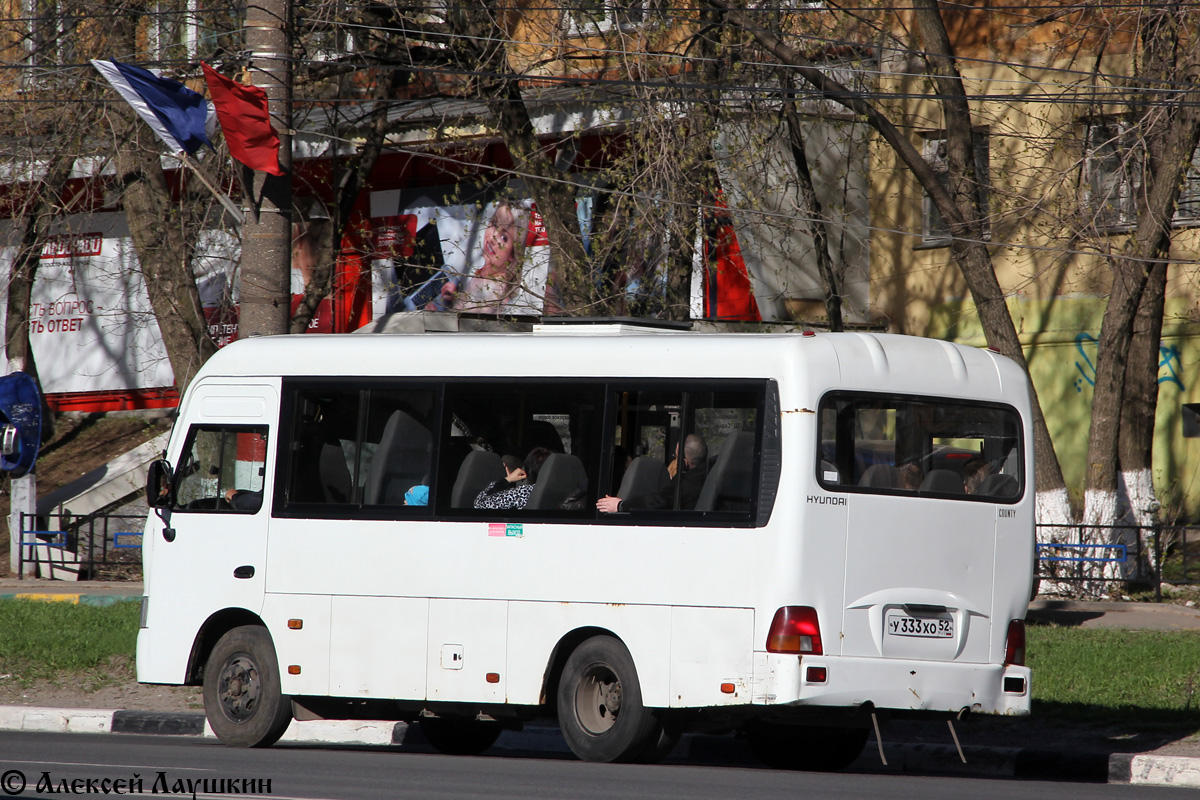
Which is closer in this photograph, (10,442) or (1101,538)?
(1101,538)

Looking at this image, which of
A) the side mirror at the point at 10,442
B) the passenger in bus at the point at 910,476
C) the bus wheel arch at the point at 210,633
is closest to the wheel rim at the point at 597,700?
the passenger in bus at the point at 910,476

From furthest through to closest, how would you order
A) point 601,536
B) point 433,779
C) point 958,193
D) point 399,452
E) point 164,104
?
point 958,193
point 164,104
point 399,452
point 601,536
point 433,779

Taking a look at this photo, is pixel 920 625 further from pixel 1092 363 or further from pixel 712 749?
pixel 1092 363

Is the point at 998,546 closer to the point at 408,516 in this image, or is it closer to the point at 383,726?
the point at 408,516

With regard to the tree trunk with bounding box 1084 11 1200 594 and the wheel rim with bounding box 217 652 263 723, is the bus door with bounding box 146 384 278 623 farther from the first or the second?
the tree trunk with bounding box 1084 11 1200 594

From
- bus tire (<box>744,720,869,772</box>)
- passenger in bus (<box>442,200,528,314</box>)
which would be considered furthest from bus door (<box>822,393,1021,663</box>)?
passenger in bus (<box>442,200,528,314</box>)

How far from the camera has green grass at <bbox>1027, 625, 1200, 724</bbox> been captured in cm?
1063

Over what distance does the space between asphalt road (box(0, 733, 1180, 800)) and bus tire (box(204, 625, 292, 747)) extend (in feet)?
0.82

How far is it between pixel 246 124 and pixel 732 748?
245 inches

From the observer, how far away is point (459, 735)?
35.5 ft

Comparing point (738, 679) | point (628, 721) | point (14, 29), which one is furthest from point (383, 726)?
point (14, 29)

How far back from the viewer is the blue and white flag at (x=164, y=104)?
43.3 feet

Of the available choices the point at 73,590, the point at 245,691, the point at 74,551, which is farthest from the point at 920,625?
the point at 74,551

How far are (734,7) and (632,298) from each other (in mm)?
3325
